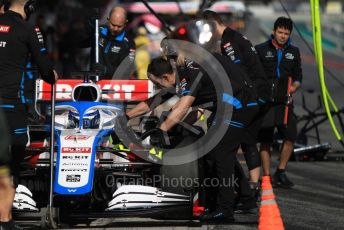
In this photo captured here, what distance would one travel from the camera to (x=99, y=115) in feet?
32.2

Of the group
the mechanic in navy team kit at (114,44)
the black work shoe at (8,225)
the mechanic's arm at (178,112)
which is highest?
the mechanic in navy team kit at (114,44)

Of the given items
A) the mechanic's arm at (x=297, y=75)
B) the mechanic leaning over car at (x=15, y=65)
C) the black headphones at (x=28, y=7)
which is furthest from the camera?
the mechanic's arm at (x=297, y=75)

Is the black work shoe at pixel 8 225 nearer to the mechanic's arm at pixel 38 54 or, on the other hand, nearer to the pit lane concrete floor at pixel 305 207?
the pit lane concrete floor at pixel 305 207

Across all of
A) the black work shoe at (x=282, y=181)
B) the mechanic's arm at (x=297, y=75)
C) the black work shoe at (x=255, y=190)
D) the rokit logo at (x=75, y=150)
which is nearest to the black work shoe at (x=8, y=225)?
the rokit logo at (x=75, y=150)

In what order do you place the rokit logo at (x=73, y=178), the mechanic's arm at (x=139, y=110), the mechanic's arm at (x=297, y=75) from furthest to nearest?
1. the mechanic's arm at (x=297, y=75)
2. the mechanic's arm at (x=139, y=110)
3. the rokit logo at (x=73, y=178)

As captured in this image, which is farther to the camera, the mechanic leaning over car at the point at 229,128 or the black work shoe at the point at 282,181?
the black work shoe at the point at 282,181

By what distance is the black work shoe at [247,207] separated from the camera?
979cm

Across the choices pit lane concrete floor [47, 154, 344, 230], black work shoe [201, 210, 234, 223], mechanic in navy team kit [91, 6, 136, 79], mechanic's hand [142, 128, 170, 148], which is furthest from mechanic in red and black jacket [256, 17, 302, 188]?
black work shoe [201, 210, 234, 223]

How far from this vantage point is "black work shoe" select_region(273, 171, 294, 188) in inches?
468

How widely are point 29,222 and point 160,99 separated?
7.72ft

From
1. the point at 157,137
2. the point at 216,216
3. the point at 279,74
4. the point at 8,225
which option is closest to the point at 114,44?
the point at 279,74

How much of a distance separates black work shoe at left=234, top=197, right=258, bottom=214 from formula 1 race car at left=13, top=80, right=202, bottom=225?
649 mm

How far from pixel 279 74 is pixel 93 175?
389 centimetres

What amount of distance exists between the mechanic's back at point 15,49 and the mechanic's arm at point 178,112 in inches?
51.9
